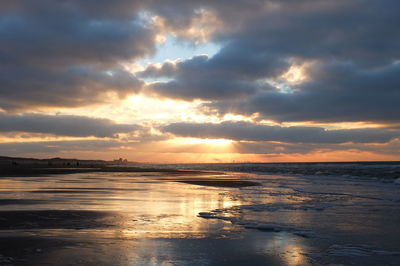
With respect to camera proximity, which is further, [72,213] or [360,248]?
[72,213]

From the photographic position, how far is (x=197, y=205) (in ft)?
50.6

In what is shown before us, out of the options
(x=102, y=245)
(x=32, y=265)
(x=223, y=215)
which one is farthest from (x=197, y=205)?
(x=32, y=265)

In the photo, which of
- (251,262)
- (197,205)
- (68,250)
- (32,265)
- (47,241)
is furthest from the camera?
(197,205)

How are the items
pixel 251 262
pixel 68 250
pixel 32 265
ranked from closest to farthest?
pixel 32 265 < pixel 251 262 < pixel 68 250

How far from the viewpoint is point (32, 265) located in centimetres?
636

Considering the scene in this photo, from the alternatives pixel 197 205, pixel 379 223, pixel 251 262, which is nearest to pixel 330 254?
pixel 251 262

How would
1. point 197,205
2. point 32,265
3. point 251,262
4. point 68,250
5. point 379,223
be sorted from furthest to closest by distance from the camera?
point 197,205
point 379,223
point 68,250
point 251,262
point 32,265

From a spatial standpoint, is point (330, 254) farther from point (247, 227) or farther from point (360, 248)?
point (247, 227)

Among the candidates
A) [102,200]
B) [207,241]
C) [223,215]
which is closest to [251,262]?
[207,241]

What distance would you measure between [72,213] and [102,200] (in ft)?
13.8

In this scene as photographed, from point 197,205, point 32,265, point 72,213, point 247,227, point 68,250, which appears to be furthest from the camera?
point 197,205

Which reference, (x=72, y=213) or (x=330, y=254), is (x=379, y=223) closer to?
(x=330, y=254)

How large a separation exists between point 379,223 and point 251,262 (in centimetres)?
637

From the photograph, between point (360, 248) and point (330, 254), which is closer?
point (330, 254)
